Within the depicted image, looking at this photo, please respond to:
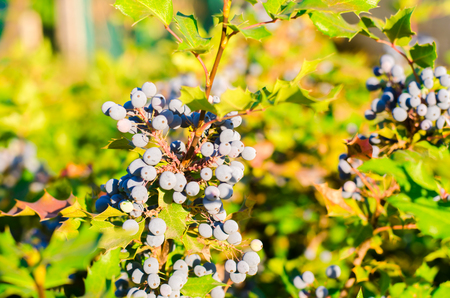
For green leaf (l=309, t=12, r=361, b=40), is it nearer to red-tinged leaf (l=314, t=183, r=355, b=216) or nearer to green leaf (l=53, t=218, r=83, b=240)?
red-tinged leaf (l=314, t=183, r=355, b=216)

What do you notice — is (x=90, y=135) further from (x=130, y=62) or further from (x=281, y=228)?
(x=130, y=62)

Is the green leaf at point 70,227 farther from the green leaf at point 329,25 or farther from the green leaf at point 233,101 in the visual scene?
the green leaf at point 329,25

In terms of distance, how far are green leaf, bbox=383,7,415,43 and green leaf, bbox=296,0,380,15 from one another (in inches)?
10.7

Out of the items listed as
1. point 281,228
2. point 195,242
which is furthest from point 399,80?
point 281,228

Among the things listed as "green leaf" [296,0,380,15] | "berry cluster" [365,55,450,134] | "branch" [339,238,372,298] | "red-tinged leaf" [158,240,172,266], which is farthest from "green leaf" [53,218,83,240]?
"berry cluster" [365,55,450,134]

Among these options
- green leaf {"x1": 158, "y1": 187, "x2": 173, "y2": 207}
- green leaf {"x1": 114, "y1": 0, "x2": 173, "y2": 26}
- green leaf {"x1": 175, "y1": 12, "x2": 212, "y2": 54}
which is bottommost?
green leaf {"x1": 158, "y1": 187, "x2": 173, "y2": 207}

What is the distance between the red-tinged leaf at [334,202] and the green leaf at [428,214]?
0.27 m

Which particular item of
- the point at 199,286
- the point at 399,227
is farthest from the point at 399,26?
the point at 199,286

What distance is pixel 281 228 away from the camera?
5.28ft

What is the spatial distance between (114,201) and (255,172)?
1.03 meters

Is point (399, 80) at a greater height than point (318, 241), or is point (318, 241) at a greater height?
point (399, 80)

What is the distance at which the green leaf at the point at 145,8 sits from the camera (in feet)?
1.98

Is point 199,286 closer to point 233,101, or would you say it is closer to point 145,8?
point 233,101

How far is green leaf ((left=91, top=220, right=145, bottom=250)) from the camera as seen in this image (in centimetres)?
57
